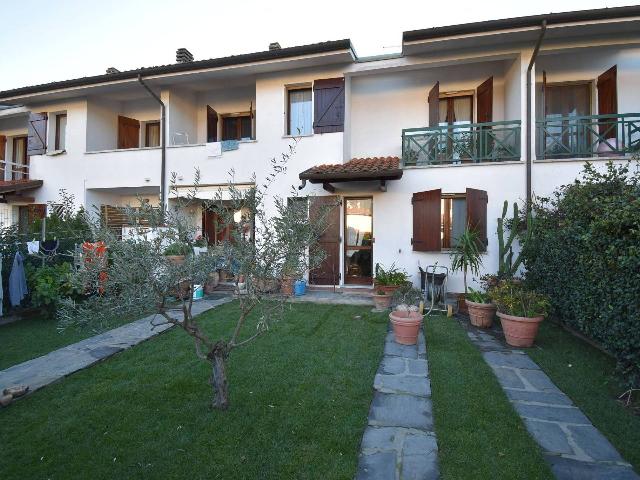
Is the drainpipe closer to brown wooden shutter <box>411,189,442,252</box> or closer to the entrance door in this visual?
brown wooden shutter <box>411,189,442,252</box>

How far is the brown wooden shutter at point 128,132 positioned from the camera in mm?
11984

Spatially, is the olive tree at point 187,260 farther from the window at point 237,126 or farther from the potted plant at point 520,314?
the window at point 237,126

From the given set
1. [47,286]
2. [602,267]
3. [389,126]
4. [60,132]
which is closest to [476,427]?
[602,267]

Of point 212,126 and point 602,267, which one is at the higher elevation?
point 212,126

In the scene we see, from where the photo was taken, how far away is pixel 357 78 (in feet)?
32.6

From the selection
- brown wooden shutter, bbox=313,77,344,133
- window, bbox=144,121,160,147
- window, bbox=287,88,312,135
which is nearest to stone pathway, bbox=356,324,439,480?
brown wooden shutter, bbox=313,77,344,133

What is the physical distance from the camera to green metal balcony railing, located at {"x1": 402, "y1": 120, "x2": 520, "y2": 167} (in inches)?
336

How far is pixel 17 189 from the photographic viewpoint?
1120 cm

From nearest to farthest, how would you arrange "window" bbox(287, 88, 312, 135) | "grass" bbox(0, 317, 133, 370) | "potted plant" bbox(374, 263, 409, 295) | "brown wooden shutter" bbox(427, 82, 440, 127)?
"grass" bbox(0, 317, 133, 370), "potted plant" bbox(374, 263, 409, 295), "brown wooden shutter" bbox(427, 82, 440, 127), "window" bbox(287, 88, 312, 135)

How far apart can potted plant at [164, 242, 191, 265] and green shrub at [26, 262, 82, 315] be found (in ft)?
14.4

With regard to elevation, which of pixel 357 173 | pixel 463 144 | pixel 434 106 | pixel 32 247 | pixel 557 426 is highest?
pixel 434 106

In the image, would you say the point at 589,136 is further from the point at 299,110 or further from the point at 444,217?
the point at 299,110

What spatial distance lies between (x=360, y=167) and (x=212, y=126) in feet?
18.9

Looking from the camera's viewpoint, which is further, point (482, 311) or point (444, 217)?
point (444, 217)
